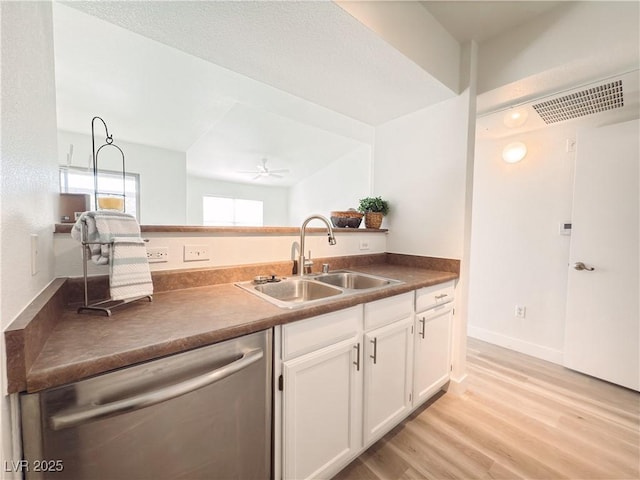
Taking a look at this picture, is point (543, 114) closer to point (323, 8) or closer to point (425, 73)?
point (425, 73)

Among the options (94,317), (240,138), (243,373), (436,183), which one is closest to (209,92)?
(240,138)

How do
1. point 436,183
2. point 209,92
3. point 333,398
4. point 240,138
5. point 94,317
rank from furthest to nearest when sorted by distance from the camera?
1. point 240,138
2. point 209,92
3. point 436,183
4. point 333,398
5. point 94,317

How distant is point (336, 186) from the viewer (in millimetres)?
6250

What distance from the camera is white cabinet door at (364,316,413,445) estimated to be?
1.27 m

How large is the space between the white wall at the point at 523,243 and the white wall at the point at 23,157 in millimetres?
3091

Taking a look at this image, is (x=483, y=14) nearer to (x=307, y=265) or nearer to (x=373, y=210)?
(x=373, y=210)

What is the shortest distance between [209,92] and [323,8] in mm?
2342

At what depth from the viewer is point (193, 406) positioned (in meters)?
0.75

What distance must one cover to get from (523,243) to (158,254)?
9.47 ft

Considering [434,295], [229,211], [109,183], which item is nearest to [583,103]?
[434,295]

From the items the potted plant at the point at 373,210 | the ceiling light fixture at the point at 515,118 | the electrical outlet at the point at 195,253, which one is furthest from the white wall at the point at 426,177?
the electrical outlet at the point at 195,253

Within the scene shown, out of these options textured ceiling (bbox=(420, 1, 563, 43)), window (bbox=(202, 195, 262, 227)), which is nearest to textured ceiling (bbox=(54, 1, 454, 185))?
textured ceiling (bbox=(420, 1, 563, 43))

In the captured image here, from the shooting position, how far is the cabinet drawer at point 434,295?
1.54 meters

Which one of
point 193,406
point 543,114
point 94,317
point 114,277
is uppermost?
point 543,114
